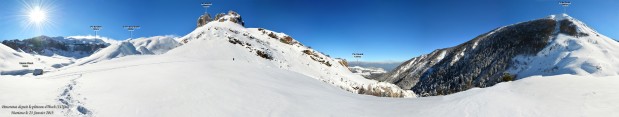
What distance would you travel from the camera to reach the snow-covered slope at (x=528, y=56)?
107069 mm

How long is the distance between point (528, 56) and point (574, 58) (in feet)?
131

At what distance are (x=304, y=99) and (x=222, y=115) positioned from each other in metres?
2.81

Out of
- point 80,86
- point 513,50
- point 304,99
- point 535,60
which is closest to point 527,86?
point 304,99

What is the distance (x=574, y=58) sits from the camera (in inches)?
4311

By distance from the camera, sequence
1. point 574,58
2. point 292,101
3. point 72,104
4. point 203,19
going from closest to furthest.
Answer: point 72,104
point 292,101
point 574,58
point 203,19

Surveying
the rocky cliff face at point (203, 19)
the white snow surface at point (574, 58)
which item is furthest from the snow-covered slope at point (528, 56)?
the rocky cliff face at point (203, 19)

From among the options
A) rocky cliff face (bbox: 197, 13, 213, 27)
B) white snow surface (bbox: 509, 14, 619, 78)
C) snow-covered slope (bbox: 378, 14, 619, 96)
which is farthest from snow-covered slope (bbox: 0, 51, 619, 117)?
rocky cliff face (bbox: 197, 13, 213, 27)

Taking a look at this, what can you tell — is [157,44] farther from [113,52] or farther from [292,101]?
[292,101]

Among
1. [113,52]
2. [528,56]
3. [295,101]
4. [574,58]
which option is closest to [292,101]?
[295,101]

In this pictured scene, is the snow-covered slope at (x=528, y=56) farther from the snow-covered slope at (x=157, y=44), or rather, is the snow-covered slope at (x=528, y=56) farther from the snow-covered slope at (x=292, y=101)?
the snow-covered slope at (x=292, y=101)

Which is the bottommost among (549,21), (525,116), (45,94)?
(525,116)

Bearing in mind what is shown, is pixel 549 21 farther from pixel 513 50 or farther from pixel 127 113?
pixel 127 113

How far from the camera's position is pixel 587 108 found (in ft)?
20.9

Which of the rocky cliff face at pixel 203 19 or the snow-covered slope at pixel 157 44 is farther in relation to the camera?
the rocky cliff face at pixel 203 19
